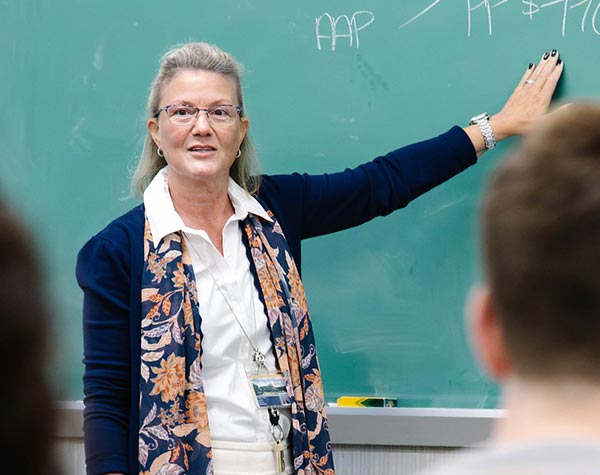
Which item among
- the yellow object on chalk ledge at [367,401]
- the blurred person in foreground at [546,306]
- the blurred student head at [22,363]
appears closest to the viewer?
the blurred student head at [22,363]

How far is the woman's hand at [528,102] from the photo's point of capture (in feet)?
7.20

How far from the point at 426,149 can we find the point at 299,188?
29 cm

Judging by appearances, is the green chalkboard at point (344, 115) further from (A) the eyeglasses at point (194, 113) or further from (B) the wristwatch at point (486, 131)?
(A) the eyeglasses at point (194, 113)

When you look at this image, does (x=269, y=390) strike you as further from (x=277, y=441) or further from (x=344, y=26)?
(x=344, y=26)

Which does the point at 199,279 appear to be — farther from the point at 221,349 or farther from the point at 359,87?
the point at 359,87

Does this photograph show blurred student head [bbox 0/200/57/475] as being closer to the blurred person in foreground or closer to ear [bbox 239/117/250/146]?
the blurred person in foreground

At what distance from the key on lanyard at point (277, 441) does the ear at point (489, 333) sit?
1.19 m

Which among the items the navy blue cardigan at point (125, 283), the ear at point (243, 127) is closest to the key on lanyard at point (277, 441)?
the navy blue cardigan at point (125, 283)

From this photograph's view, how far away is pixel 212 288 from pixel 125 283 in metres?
0.17

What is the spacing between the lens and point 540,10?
223 cm

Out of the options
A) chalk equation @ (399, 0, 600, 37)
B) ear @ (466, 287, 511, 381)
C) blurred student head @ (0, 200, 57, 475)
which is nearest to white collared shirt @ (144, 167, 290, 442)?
chalk equation @ (399, 0, 600, 37)

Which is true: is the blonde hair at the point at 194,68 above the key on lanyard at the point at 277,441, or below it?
above

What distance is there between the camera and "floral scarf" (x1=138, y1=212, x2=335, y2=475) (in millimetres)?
1889

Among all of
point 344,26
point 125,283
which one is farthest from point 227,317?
point 344,26
